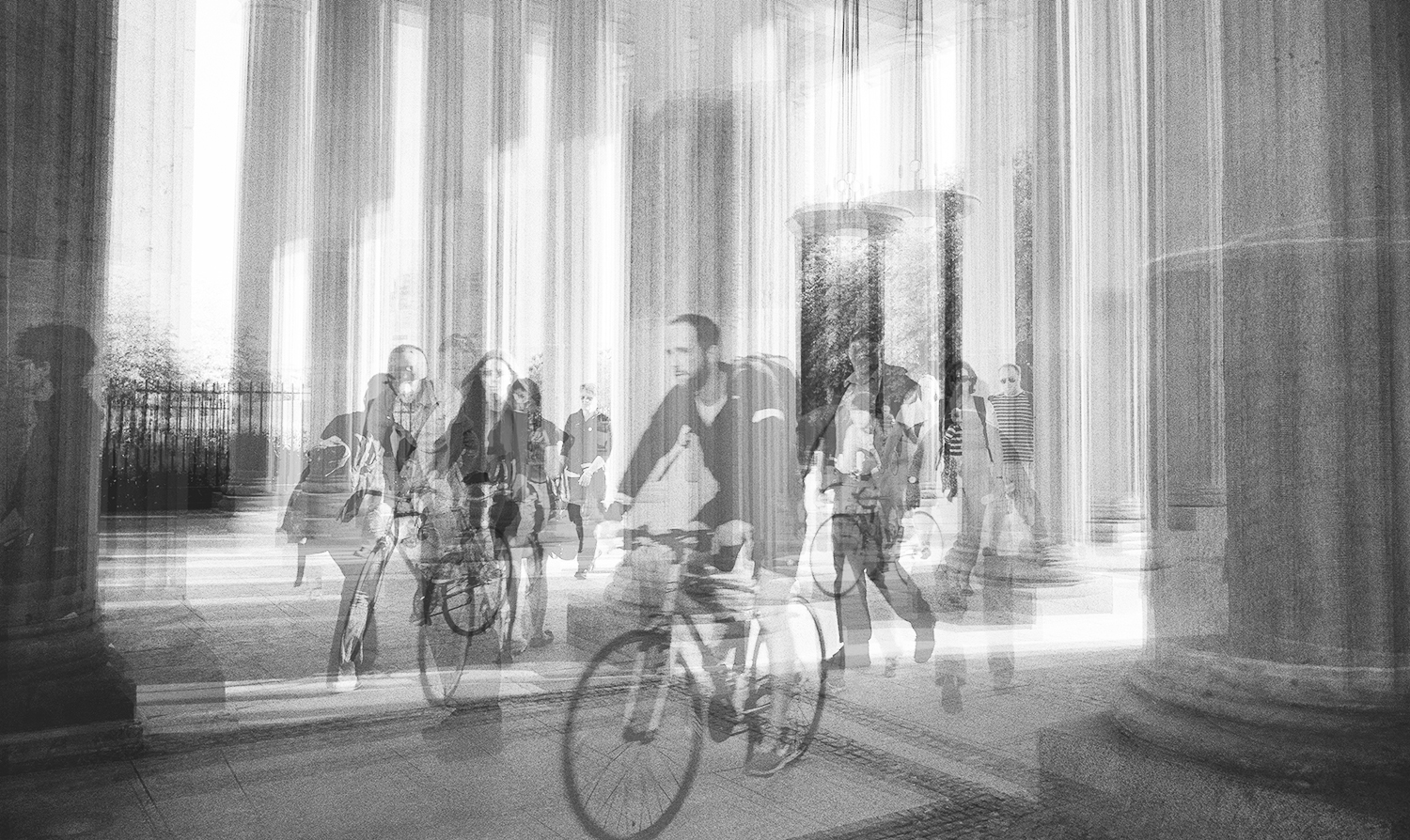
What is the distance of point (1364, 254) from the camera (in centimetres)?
333

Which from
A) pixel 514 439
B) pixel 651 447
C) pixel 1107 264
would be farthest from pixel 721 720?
pixel 1107 264

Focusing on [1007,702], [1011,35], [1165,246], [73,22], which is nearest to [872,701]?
[1007,702]

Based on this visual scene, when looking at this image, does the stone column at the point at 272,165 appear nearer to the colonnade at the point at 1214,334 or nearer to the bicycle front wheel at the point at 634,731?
the colonnade at the point at 1214,334

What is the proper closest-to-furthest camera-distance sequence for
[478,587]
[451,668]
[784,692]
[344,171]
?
1. [784,692]
2. [451,668]
3. [478,587]
4. [344,171]

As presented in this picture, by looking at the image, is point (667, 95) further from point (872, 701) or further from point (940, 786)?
point (940, 786)

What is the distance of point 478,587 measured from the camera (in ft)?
19.8

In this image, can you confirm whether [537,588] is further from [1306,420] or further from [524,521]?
[1306,420]

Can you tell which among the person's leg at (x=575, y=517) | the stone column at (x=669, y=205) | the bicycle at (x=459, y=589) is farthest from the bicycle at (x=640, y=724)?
the person's leg at (x=575, y=517)

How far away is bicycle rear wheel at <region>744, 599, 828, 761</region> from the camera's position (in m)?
4.53

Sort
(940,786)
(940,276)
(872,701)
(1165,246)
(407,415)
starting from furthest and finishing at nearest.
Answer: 1. (940,276)
2. (407,415)
3. (872,701)
4. (940,786)
5. (1165,246)

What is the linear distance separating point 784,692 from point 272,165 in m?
13.7

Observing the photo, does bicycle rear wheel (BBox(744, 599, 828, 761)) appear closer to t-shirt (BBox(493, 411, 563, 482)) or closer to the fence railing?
t-shirt (BBox(493, 411, 563, 482))

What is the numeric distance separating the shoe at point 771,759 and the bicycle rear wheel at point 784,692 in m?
0.02

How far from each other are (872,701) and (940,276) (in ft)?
35.2
